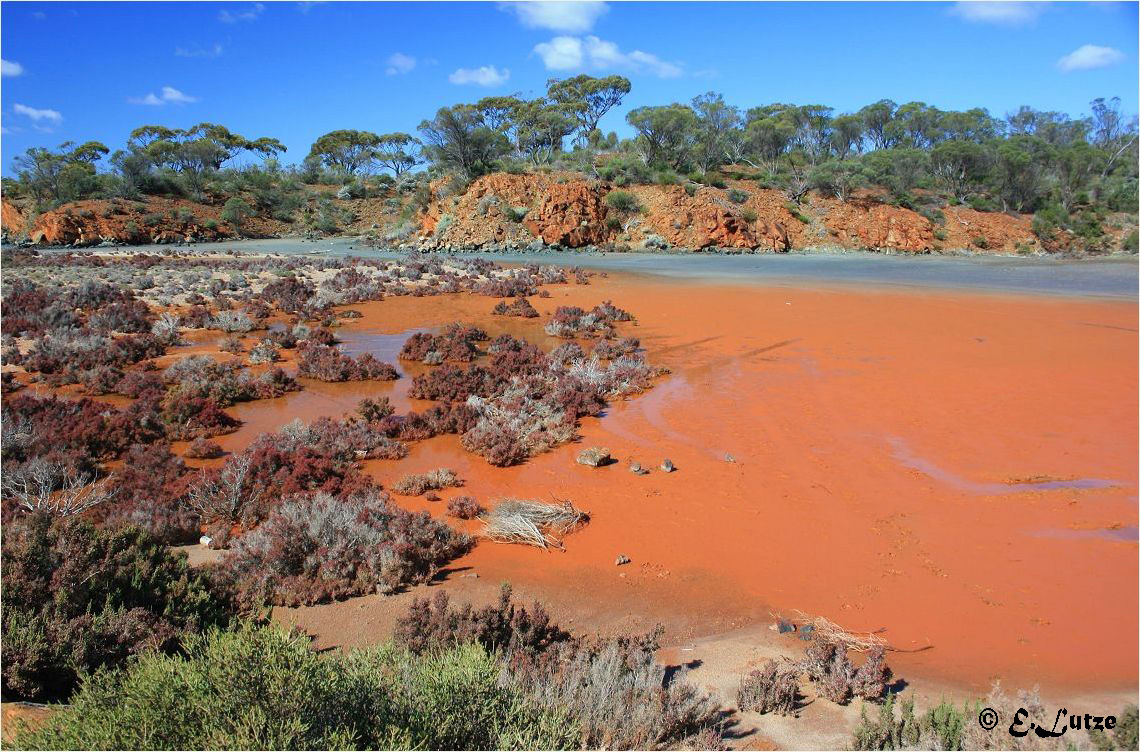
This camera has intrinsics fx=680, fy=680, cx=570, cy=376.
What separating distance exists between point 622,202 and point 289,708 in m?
40.2

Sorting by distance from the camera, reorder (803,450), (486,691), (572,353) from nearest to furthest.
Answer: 1. (486,691)
2. (803,450)
3. (572,353)

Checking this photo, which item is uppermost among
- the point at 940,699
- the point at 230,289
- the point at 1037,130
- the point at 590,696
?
the point at 1037,130

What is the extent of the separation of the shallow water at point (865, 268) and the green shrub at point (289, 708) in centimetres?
2216

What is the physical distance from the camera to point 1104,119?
69.4 m

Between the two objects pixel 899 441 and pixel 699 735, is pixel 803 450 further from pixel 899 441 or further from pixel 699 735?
pixel 699 735

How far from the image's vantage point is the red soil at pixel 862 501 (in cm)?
447

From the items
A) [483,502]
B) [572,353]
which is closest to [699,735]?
[483,502]

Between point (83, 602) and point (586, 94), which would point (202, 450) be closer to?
point (83, 602)

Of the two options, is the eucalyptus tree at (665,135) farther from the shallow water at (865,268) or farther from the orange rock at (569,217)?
the shallow water at (865,268)

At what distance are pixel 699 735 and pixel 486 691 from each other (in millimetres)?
1098

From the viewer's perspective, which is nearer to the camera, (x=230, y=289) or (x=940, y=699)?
(x=940, y=699)

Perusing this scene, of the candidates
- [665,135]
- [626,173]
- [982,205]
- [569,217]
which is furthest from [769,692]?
[982,205]

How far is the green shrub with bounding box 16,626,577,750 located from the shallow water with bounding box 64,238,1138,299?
873 inches
